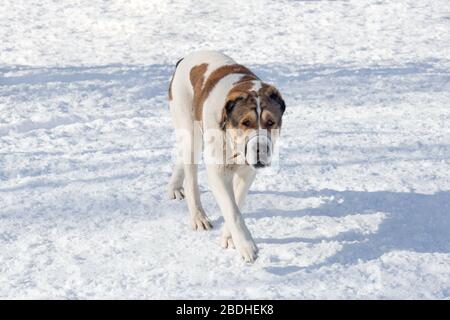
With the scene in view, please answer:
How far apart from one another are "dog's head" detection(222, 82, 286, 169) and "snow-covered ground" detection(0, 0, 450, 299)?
0.96 metres

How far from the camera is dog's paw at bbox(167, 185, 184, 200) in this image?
689 centimetres

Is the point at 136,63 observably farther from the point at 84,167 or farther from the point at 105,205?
the point at 105,205

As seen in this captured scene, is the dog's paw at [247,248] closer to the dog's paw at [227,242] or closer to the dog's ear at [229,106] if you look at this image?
the dog's paw at [227,242]

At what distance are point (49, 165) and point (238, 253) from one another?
9.13ft

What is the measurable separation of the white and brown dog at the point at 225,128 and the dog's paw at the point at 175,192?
40 cm

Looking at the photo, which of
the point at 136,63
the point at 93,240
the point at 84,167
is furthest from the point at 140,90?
the point at 93,240

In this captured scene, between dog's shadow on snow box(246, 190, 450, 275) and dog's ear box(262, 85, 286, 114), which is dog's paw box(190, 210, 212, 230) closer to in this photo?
dog's shadow on snow box(246, 190, 450, 275)

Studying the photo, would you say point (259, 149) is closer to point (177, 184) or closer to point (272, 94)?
point (272, 94)

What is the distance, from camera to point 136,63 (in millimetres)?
11383

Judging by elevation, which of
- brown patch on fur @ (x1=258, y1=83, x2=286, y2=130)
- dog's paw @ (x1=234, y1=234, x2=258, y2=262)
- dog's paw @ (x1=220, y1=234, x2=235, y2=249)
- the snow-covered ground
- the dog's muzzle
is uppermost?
brown patch on fur @ (x1=258, y1=83, x2=286, y2=130)

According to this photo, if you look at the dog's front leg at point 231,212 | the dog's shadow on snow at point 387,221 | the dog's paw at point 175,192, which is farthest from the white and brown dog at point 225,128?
the dog's shadow on snow at point 387,221

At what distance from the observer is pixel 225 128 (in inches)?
214

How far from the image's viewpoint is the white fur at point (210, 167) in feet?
18.2

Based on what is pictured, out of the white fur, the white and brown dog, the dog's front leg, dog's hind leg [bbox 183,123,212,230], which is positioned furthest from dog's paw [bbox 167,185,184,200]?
the dog's front leg
